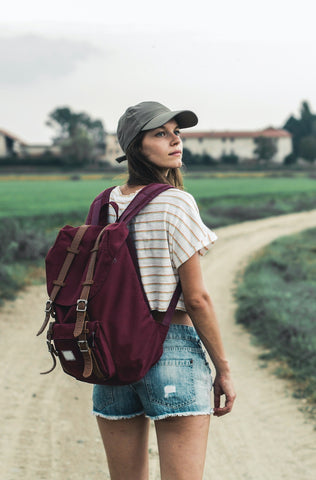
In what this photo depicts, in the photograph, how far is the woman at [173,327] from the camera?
1.88m

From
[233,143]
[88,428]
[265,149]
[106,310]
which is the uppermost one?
[106,310]

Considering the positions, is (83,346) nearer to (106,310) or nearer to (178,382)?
(106,310)

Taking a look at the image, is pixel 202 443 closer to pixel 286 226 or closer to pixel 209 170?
pixel 286 226

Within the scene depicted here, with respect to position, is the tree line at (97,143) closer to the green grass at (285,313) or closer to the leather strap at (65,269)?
the green grass at (285,313)

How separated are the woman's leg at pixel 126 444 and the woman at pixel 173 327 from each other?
37mm

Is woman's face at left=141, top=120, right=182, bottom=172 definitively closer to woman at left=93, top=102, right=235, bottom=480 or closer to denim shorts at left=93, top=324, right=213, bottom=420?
woman at left=93, top=102, right=235, bottom=480

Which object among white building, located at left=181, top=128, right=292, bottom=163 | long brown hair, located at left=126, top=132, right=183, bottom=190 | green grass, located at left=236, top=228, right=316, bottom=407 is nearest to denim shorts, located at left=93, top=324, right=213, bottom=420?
long brown hair, located at left=126, top=132, right=183, bottom=190

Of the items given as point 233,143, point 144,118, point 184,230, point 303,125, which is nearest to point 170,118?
point 144,118

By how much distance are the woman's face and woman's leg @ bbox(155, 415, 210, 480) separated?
2.69 ft

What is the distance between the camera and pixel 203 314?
1.94 m

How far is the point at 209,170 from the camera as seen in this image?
185 feet

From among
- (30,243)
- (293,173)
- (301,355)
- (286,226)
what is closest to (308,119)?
(293,173)

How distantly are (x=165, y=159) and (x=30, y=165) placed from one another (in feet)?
170

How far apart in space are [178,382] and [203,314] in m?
0.22
